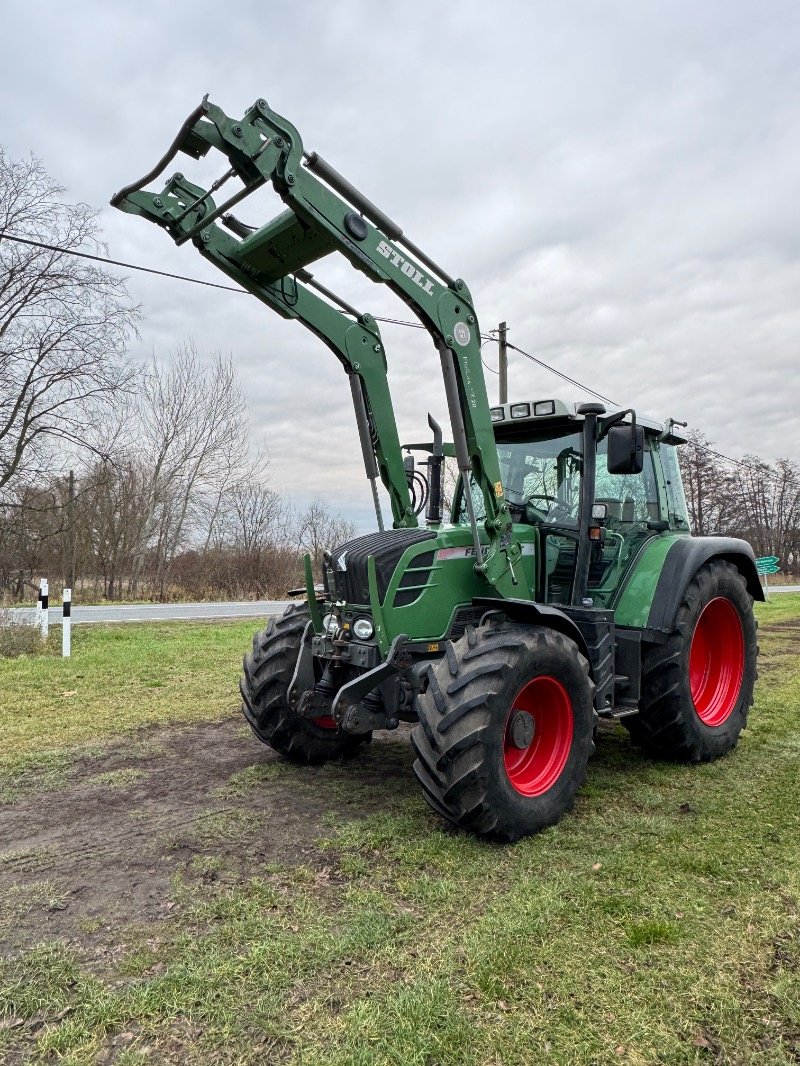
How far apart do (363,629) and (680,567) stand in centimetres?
228

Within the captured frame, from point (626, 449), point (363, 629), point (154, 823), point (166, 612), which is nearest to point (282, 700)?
point (363, 629)

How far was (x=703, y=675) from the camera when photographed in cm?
570

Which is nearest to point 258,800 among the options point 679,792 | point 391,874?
point 391,874

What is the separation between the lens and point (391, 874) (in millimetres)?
3352

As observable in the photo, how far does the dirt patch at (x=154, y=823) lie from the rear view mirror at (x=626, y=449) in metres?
2.37

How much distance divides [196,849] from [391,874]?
39.3 inches

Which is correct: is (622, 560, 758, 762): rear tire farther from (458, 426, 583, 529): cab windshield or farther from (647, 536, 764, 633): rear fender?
(458, 426, 583, 529): cab windshield

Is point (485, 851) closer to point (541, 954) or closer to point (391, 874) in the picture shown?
point (391, 874)

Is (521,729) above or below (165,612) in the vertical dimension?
below

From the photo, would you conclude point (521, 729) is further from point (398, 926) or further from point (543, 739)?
point (398, 926)

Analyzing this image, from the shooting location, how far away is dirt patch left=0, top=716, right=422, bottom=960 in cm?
305

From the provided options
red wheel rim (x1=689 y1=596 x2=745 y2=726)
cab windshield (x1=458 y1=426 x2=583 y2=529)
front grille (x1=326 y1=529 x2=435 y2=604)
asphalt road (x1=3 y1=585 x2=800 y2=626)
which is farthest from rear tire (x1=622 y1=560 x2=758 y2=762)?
asphalt road (x1=3 y1=585 x2=800 y2=626)

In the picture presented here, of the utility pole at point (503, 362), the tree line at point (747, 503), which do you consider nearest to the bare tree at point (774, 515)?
the tree line at point (747, 503)

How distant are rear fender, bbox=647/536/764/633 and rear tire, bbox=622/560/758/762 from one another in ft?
0.32
